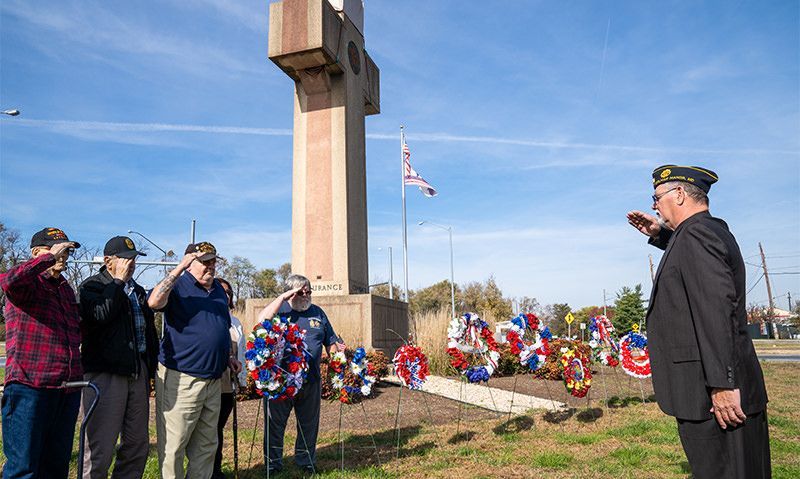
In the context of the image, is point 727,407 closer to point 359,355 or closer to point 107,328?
point 359,355

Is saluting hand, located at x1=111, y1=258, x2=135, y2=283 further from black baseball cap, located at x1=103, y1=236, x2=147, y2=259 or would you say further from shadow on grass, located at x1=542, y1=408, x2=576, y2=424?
shadow on grass, located at x1=542, y1=408, x2=576, y2=424

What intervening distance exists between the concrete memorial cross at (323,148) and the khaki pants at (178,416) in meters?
7.83

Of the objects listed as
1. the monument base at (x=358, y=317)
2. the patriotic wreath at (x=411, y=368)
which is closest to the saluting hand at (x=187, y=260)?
the patriotic wreath at (x=411, y=368)

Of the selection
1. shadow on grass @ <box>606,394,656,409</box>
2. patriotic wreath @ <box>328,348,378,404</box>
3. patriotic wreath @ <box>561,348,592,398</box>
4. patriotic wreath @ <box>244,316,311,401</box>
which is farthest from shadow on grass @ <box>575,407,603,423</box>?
patriotic wreath @ <box>244,316,311,401</box>

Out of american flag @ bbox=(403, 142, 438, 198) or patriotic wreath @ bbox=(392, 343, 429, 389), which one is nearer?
patriotic wreath @ bbox=(392, 343, 429, 389)

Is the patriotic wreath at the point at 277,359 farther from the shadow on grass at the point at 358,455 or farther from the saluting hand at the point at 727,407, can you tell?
the saluting hand at the point at 727,407

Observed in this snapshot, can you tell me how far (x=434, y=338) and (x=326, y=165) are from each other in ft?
14.7

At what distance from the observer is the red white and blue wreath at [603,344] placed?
849 cm

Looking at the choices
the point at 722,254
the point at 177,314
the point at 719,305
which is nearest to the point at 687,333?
the point at 719,305

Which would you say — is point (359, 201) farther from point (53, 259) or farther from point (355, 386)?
point (53, 259)

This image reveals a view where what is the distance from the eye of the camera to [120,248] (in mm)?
4227

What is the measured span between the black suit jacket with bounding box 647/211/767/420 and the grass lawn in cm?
235

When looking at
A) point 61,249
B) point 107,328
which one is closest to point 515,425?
point 107,328

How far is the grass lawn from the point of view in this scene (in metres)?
5.10
